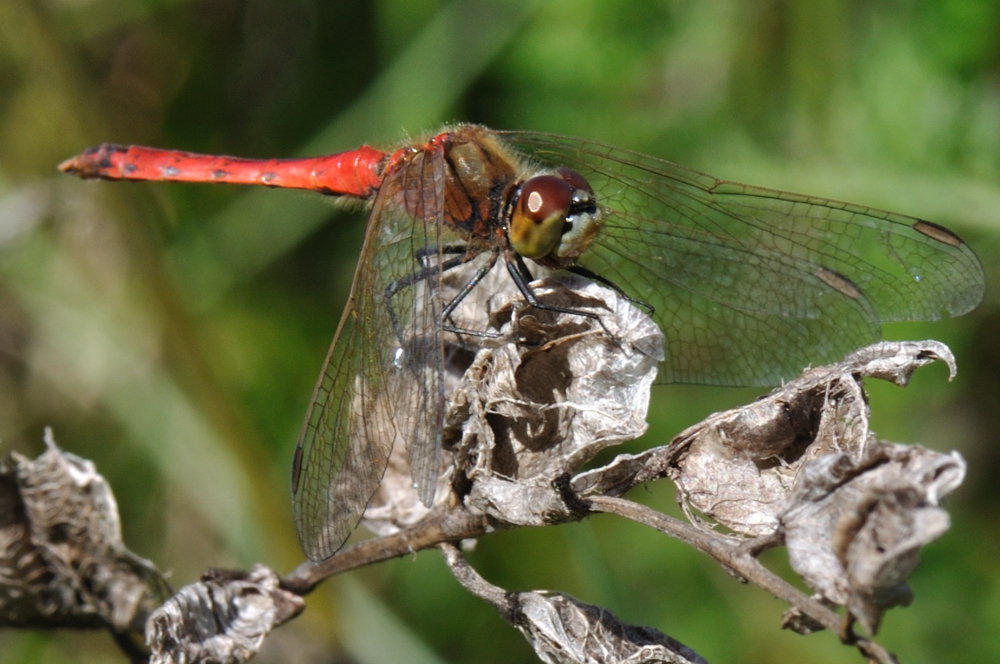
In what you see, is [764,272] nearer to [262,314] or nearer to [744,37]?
[744,37]

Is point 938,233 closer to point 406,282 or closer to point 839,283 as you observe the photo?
point 839,283

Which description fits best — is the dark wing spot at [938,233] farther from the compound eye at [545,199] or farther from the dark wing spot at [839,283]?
the compound eye at [545,199]

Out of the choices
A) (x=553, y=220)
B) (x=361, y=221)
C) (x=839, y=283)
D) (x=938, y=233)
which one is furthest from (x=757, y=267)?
(x=361, y=221)

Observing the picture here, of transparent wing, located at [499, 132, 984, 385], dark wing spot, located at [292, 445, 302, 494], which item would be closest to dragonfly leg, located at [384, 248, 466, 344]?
dark wing spot, located at [292, 445, 302, 494]

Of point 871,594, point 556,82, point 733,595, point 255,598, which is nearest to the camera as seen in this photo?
point 871,594

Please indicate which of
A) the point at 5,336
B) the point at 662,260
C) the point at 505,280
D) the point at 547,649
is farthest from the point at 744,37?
the point at 5,336

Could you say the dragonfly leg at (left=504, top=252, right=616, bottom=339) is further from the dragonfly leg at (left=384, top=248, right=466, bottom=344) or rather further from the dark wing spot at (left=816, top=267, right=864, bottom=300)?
the dark wing spot at (left=816, top=267, right=864, bottom=300)

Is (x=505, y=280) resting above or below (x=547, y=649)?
above
